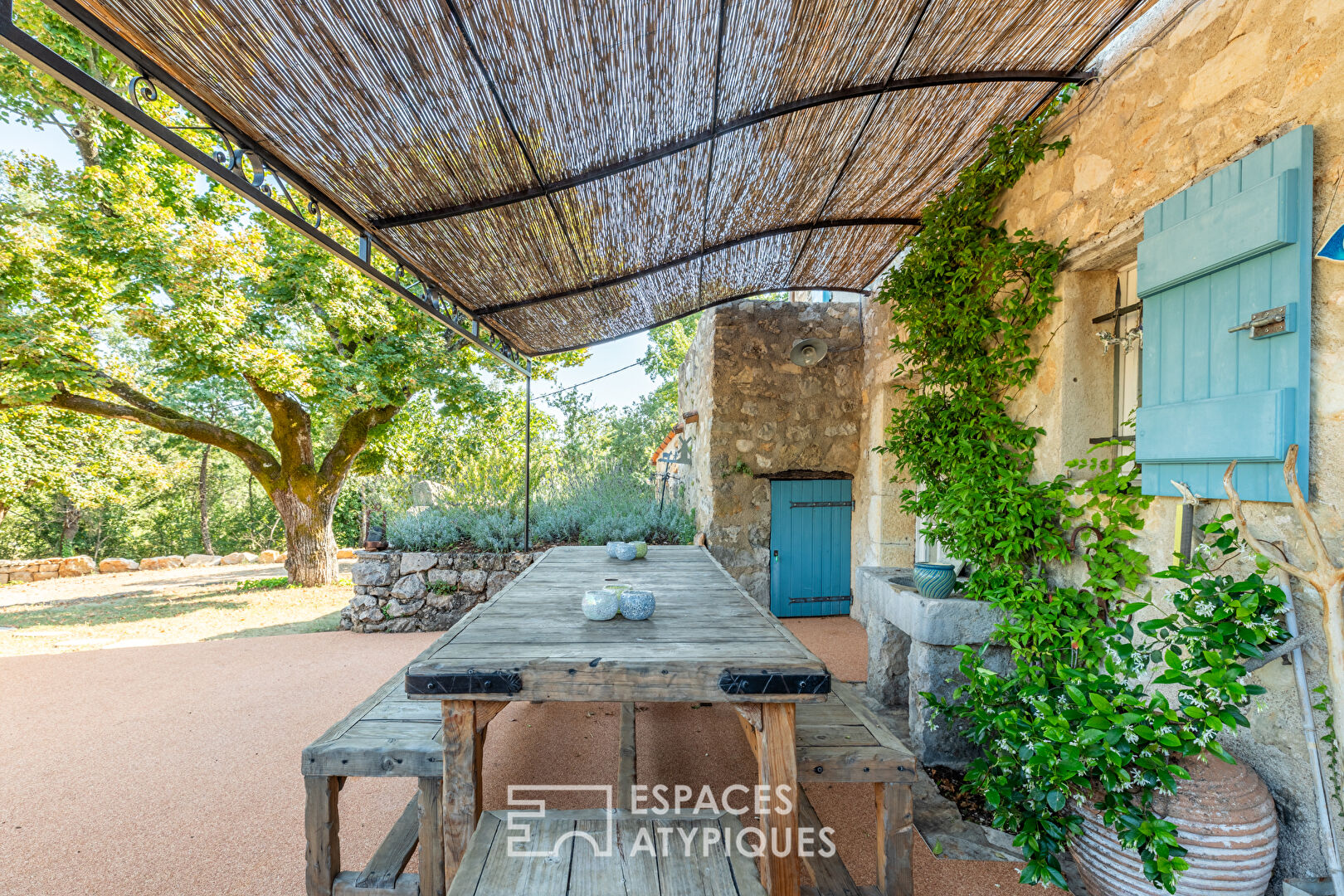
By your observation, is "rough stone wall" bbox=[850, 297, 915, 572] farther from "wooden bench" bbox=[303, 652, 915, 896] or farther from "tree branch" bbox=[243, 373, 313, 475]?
"tree branch" bbox=[243, 373, 313, 475]

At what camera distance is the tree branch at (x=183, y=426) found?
5.93 metres

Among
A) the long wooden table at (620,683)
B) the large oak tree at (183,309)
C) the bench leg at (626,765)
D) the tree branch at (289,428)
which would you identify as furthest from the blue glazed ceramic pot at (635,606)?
the tree branch at (289,428)

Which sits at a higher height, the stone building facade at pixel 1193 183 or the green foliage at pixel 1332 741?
the stone building facade at pixel 1193 183

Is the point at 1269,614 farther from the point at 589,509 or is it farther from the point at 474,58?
the point at 589,509

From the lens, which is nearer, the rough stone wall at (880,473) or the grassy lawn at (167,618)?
the rough stone wall at (880,473)

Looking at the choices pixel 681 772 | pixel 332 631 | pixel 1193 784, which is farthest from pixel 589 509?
pixel 1193 784

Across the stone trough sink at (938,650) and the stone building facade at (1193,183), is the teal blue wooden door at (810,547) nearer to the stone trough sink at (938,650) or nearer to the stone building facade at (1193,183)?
the stone trough sink at (938,650)

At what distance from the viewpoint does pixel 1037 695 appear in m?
1.68

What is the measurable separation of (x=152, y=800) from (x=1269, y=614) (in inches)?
154

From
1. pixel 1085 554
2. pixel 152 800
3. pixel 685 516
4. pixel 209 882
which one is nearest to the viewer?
pixel 209 882

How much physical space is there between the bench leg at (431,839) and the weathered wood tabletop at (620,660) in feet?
1.51

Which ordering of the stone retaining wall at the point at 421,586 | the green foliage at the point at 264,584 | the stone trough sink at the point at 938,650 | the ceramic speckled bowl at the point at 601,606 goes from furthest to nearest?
the green foliage at the point at 264,584
the stone retaining wall at the point at 421,586
the stone trough sink at the point at 938,650
the ceramic speckled bowl at the point at 601,606

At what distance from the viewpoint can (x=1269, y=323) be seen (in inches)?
55.7
